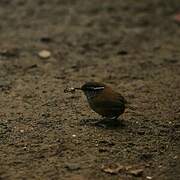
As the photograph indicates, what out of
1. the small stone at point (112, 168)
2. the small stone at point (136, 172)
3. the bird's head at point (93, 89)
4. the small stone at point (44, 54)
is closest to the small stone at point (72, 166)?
the small stone at point (112, 168)

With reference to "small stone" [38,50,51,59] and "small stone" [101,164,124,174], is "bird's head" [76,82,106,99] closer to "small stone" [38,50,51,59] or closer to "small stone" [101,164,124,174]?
"small stone" [101,164,124,174]

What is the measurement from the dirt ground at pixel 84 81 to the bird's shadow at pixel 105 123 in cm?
3

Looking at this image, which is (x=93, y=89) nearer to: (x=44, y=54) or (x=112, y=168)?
(x=112, y=168)

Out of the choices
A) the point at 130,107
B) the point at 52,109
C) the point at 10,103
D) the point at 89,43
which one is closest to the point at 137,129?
the point at 130,107

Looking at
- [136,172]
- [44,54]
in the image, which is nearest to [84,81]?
[44,54]

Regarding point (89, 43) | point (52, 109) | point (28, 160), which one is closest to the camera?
point (28, 160)

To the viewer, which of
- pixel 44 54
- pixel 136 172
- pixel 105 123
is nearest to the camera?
pixel 136 172

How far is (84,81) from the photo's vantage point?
26.6ft

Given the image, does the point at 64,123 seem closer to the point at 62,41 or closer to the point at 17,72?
the point at 17,72

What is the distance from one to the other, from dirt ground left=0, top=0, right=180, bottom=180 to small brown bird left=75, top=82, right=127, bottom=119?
0.18 meters

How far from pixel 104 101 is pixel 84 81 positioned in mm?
1803

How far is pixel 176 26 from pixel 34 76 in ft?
11.8

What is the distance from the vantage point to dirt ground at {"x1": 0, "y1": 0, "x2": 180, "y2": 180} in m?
5.60

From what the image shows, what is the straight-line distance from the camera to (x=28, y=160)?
562cm
